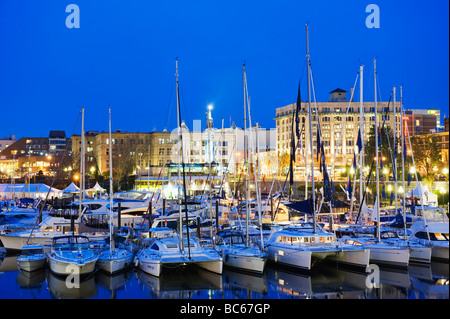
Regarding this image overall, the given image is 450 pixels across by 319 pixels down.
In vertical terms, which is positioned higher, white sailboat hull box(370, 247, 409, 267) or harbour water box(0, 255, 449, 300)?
white sailboat hull box(370, 247, 409, 267)

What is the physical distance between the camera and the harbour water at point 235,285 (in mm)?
25641

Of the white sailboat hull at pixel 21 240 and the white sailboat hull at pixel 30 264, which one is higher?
the white sailboat hull at pixel 21 240

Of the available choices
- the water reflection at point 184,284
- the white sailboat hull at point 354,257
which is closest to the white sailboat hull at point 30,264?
the water reflection at point 184,284

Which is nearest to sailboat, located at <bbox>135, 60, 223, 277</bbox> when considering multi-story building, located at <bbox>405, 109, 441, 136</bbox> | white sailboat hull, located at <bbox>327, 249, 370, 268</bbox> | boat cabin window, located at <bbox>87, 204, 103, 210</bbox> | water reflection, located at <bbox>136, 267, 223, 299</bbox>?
water reflection, located at <bbox>136, 267, 223, 299</bbox>

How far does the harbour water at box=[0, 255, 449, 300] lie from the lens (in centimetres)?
2564

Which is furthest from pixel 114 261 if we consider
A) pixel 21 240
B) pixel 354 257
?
pixel 354 257

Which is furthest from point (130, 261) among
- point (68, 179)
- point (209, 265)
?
point (68, 179)

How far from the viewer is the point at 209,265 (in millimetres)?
29375
